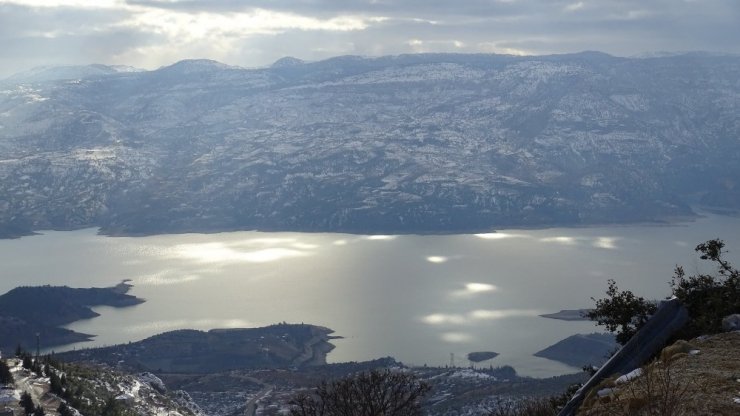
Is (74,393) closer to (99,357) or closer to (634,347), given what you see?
(634,347)

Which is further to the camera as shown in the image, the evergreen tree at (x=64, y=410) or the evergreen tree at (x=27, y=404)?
the evergreen tree at (x=64, y=410)

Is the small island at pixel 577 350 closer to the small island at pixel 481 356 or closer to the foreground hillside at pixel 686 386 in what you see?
the small island at pixel 481 356

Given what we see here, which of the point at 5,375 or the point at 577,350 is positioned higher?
the point at 5,375

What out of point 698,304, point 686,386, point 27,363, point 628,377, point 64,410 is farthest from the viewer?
point 27,363

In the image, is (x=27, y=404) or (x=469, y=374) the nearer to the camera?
(x=27, y=404)

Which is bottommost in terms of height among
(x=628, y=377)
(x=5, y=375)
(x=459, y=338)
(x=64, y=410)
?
(x=459, y=338)

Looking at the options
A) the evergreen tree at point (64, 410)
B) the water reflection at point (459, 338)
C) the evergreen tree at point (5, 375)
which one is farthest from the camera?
the water reflection at point (459, 338)

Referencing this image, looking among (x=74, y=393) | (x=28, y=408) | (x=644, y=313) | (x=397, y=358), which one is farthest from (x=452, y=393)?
(x=644, y=313)

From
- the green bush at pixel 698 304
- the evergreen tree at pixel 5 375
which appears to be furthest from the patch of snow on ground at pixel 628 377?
the evergreen tree at pixel 5 375

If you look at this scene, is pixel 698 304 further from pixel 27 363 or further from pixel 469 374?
pixel 469 374

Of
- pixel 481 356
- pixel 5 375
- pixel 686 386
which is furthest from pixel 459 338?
pixel 686 386

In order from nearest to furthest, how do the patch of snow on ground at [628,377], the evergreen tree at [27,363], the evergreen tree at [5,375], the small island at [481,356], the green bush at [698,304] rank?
the patch of snow on ground at [628,377] → the green bush at [698,304] → the evergreen tree at [5,375] → the evergreen tree at [27,363] → the small island at [481,356]

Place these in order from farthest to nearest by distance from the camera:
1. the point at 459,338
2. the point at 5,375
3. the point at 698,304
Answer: the point at 459,338
the point at 5,375
the point at 698,304
